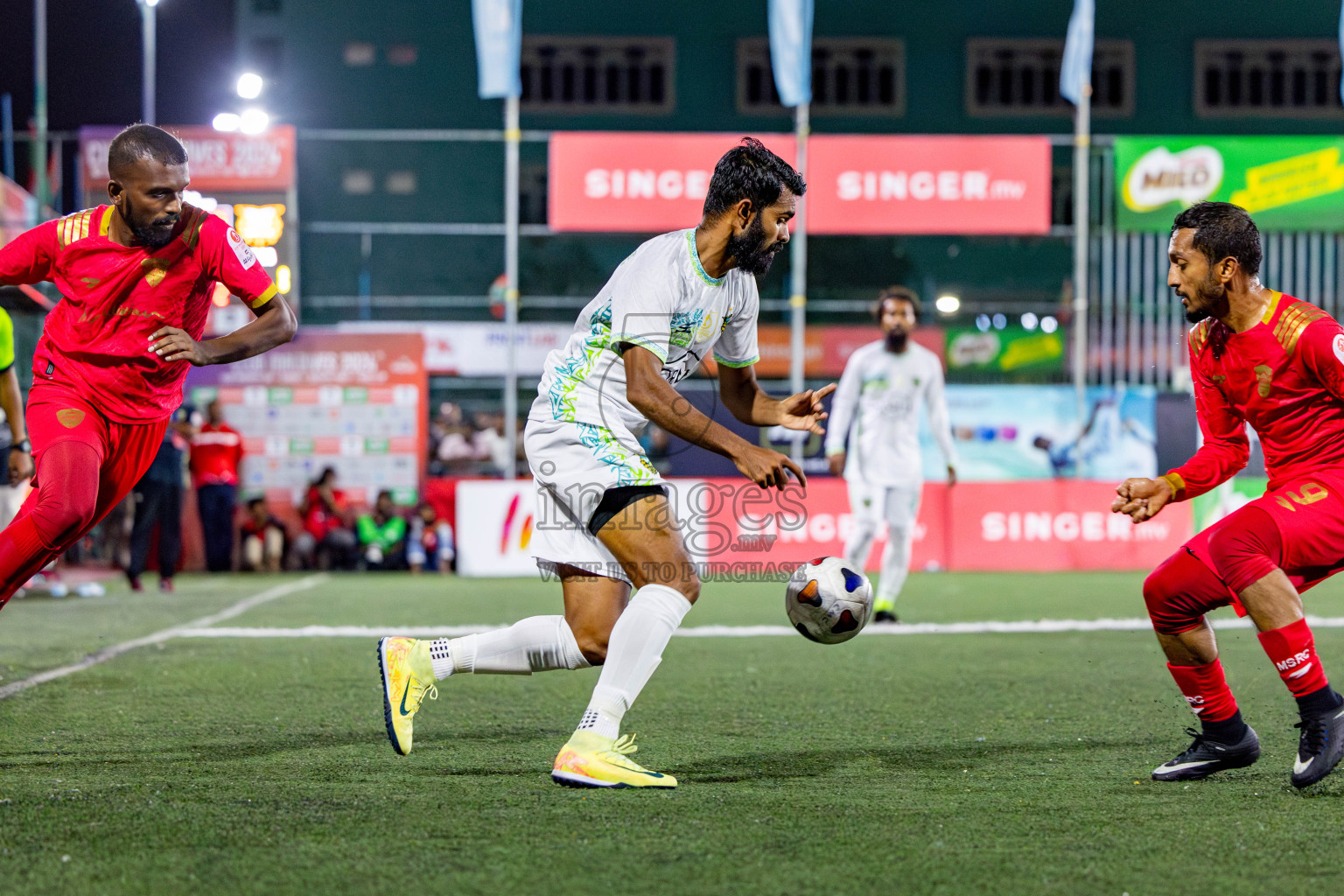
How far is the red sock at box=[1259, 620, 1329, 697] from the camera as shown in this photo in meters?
4.14

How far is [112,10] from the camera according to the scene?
19281mm

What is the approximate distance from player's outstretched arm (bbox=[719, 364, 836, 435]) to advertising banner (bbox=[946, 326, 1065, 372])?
17990 millimetres

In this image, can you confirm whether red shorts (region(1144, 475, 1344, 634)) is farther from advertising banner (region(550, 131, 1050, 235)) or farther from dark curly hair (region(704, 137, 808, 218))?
advertising banner (region(550, 131, 1050, 235))

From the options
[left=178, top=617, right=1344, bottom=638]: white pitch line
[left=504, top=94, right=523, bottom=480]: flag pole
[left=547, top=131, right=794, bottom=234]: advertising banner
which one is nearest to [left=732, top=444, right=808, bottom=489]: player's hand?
[left=178, top=617, right=1344, bottom=638]: white pitch line

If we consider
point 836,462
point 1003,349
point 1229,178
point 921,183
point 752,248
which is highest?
point 1229,178

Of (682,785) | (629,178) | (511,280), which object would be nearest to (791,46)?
(629,178)

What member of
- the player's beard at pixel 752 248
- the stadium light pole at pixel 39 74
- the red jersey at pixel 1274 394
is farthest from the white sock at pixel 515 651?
the stadium light pole at pixel 39 74

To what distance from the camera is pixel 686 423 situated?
387cm

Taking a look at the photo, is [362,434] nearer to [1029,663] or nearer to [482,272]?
[1029,663]

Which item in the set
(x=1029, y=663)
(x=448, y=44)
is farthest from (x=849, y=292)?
(x=1029, y=663)

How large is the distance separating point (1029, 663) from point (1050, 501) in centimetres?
896

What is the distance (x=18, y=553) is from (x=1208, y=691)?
3.89m

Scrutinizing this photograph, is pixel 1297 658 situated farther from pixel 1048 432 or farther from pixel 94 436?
pixel 1048 432

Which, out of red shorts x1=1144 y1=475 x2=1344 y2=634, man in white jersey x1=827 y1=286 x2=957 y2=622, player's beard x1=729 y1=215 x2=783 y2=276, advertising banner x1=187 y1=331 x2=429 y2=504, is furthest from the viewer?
advertising banner x1=187 y1=331 x2=429 y2=504
